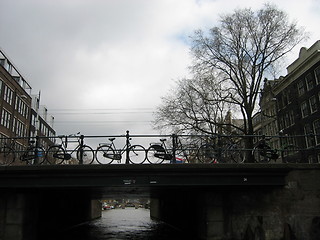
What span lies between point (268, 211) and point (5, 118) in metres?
41.3

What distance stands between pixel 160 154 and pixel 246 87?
50.1ft

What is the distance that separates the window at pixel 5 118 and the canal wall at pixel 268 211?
38290 mm

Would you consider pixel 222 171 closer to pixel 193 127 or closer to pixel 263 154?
pixel 263 154

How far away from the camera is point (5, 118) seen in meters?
44.8

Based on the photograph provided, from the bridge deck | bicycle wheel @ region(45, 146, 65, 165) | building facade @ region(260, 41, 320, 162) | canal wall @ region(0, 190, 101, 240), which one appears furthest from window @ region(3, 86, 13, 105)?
the bridge deck

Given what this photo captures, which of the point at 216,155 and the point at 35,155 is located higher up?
the point at 35,155

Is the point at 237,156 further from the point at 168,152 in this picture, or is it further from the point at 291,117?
the point at 291,117

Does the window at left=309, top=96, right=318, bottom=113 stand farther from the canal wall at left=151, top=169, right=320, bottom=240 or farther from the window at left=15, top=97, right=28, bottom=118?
the window at left=15, top=97, right=28, bottom=118

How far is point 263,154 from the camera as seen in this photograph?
13.9m

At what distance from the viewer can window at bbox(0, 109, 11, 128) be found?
4363 centimetres

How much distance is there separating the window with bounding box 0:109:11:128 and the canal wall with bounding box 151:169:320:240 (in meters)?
38.3

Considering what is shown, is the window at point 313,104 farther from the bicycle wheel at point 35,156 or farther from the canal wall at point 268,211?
the bicycle wheel at point 35,156

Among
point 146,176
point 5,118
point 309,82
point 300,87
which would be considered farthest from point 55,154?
point 5,118

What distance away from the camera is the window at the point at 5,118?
4363 centimetres
